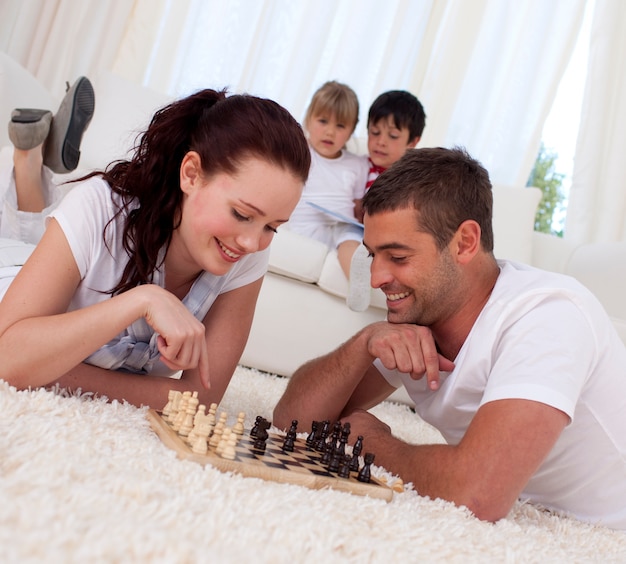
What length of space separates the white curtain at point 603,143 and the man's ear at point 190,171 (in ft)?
12.7

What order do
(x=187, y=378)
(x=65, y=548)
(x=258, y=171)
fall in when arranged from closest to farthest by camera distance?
(x=65, y=548), (x=258, y=171), (x=187, y=378)

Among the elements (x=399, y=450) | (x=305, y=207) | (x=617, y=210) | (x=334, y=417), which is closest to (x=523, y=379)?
(x=399, y=450)

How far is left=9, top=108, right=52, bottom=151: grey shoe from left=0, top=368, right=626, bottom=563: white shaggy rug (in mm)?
1319

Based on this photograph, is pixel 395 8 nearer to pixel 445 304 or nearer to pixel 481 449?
pixel 445 304

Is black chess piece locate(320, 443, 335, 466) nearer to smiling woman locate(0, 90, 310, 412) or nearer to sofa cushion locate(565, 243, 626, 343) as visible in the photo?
smiling woman locate(0, 90, 310, 412)

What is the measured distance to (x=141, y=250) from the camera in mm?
1510

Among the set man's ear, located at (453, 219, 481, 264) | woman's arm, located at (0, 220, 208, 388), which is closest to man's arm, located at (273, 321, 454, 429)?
man's ear, located at (453, 219, 481, 264)

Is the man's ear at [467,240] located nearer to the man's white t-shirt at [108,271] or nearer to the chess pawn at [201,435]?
the man's white t-shirt at [108,271]

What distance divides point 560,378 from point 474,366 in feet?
0.69

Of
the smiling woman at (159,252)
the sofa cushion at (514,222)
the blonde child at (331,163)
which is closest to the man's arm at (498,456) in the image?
the smiling woman at (159,252)

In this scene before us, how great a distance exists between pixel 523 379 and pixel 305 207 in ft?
8.07

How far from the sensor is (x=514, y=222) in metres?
3.83

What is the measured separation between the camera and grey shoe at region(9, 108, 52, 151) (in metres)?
2.34

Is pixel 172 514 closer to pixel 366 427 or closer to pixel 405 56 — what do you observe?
pixel 366 427
